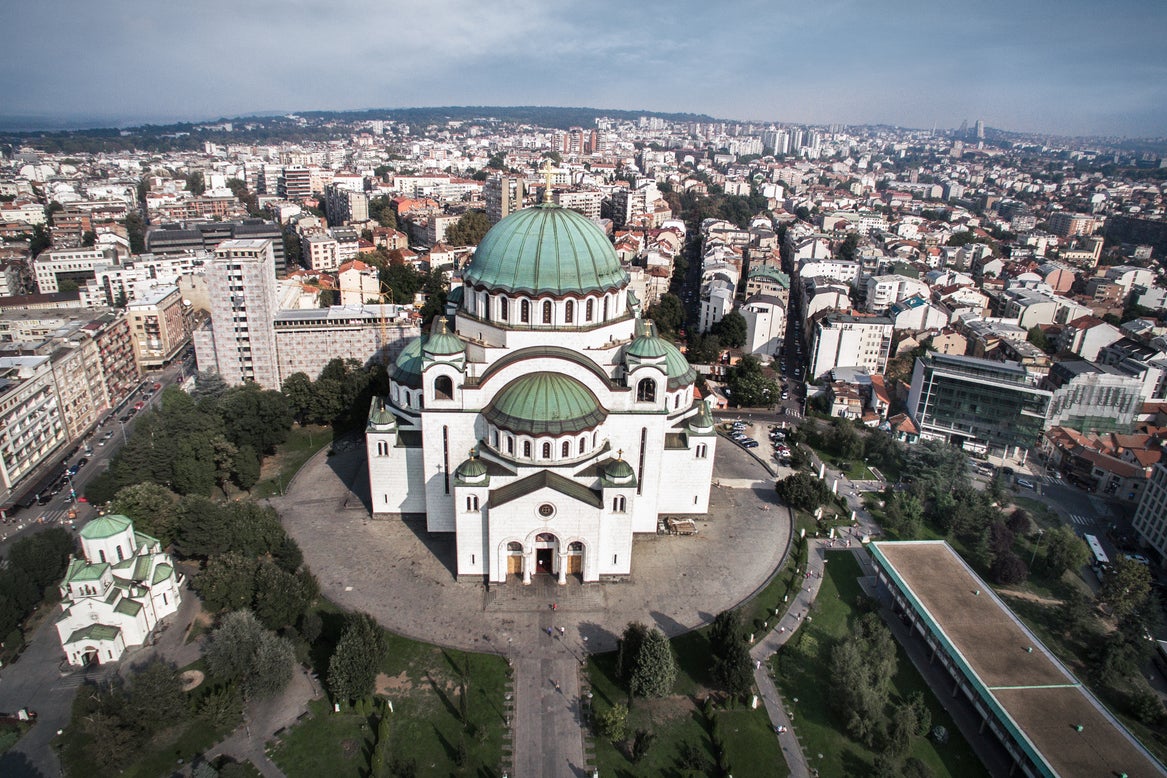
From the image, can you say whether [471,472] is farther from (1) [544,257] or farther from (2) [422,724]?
(1) [544,257]

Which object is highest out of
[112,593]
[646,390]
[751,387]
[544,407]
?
[646,390]

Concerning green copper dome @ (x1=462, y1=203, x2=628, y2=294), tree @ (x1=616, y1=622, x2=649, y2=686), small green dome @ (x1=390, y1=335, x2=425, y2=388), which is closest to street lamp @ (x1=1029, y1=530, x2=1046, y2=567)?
tree @ (x1=616, y1=622, x2=649, y2=686)

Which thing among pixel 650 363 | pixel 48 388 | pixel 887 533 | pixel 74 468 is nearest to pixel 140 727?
pixel 650 363

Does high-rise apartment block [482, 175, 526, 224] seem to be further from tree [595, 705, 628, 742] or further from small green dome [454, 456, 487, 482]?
tree [595, 705, 628, 742]

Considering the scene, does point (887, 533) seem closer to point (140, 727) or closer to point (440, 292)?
point (140, 727)

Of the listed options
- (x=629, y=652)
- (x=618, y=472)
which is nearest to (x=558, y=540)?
(x=618, y=472)

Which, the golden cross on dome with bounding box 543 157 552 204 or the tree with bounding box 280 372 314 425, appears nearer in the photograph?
the golden cross on dome with bounding box 543 157 552 204
